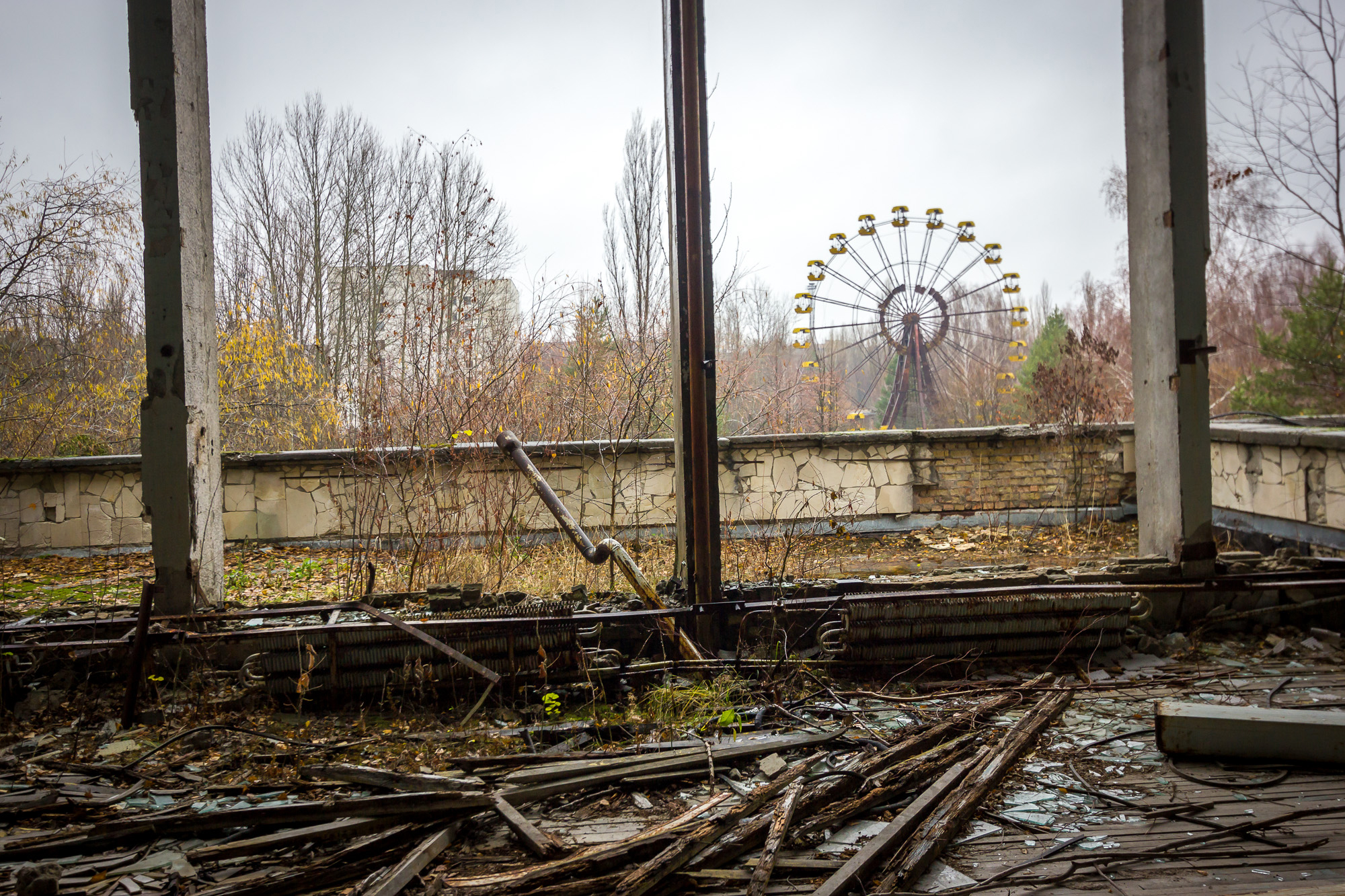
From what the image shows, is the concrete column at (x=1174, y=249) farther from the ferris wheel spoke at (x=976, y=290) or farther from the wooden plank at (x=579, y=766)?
the ferris wheel spoke at (x=976, y=290)

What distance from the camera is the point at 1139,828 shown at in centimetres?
228

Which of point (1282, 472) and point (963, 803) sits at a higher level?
point (1282, 472)

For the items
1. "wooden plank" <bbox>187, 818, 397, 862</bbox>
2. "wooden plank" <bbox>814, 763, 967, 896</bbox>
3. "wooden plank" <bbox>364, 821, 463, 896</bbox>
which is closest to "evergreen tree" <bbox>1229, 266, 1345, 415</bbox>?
"wooden plank" <bbox>814, 763, 967, 896</bbox>

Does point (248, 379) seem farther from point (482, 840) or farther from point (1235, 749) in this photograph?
point (1235, 749)

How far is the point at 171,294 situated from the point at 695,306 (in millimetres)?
2674

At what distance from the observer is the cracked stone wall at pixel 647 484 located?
24.1 ft

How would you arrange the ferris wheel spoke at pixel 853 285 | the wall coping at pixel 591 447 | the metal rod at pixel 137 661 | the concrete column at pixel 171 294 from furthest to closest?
the ferris wheel spoke at pixel 853 285 → the wall coping at pixel 591 447 → the concrete column at pixel 171 294 → the metal rod at pixel 137 661

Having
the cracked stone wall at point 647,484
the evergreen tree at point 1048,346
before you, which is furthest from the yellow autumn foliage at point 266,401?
the evergreen tree at point 1048,346

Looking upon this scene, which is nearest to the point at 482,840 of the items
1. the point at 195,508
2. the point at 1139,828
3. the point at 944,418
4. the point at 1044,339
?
the point at 1139,828

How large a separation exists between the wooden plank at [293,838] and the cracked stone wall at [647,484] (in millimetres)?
4005

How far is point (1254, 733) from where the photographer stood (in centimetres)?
270

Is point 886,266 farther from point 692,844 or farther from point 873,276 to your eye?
point 692,844

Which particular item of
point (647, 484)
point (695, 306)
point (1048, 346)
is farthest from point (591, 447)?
point (1048, 346)

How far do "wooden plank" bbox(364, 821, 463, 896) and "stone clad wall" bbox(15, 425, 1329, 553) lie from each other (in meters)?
3.78
